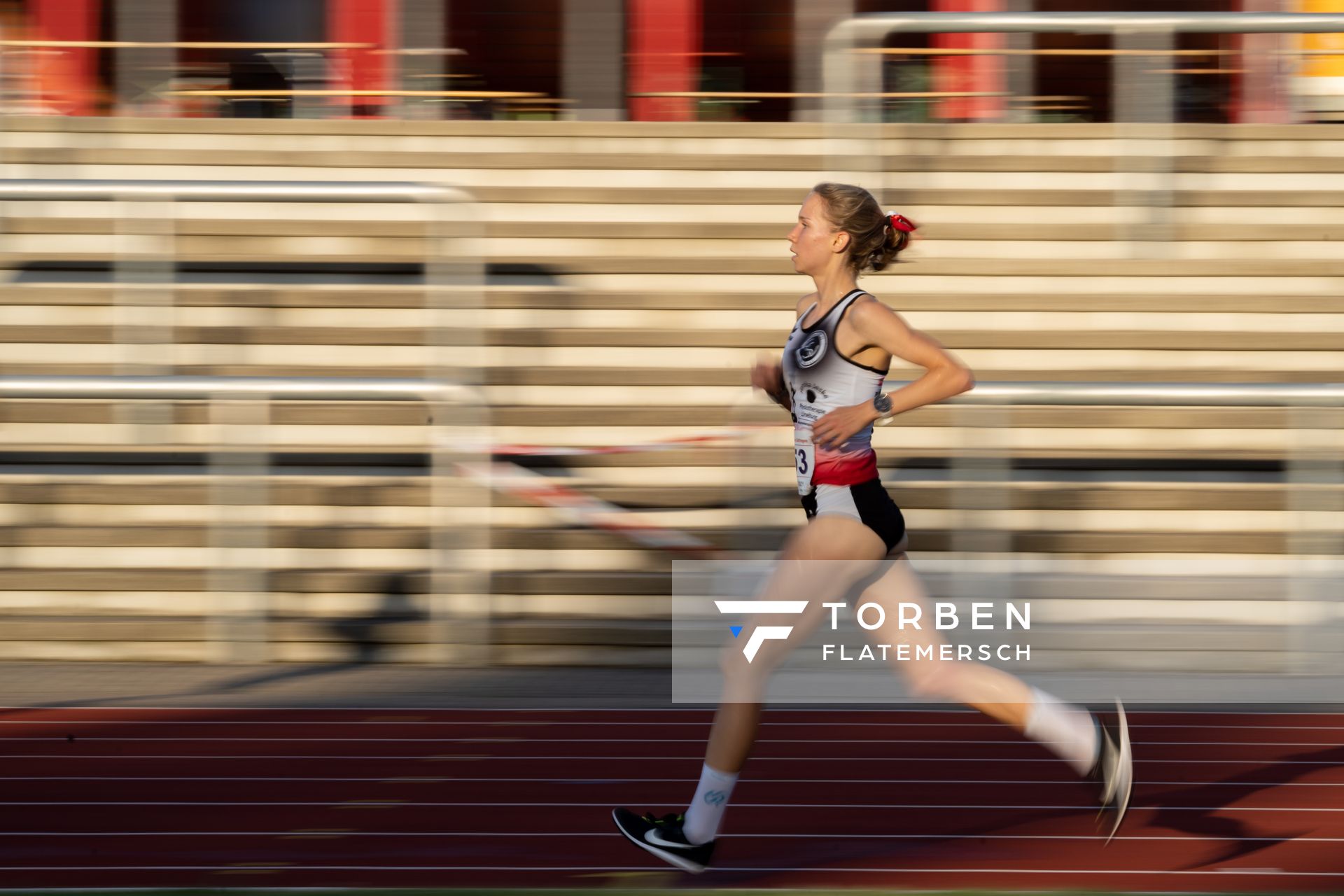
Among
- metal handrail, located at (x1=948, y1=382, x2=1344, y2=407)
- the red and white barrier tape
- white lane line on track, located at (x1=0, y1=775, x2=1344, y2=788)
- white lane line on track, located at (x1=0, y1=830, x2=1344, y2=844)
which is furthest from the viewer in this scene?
the red and white barrier tape

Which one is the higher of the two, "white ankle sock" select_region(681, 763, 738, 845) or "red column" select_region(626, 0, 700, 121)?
"red column" select_region(626, 0, 700, 121)

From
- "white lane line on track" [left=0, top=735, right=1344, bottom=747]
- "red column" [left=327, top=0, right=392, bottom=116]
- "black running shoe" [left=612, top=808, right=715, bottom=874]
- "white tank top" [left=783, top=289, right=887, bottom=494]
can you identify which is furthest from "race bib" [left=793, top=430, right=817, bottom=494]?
"red column" [left=327, top=0, right=392, bottom=116]

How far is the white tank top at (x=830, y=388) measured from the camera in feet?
13.0

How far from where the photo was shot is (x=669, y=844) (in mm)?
4039

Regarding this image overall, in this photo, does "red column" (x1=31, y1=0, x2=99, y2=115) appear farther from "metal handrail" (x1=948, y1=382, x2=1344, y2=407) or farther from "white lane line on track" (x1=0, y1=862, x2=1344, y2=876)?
"white lane line on track" (x1=0, y1=862, x2=1344, y2=876)

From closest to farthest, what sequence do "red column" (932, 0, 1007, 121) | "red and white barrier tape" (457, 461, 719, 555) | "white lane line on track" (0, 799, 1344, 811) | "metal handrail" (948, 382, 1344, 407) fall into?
"white lane line on track" (0, 799, 1344, 811)
"metal handrail" (948, 382, 1344, 407)
"red and white barrier tape" (457, 461, 719, 555)
"red column" (932, 0, 1007, 121)

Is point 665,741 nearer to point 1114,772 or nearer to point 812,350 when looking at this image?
point 1114,772

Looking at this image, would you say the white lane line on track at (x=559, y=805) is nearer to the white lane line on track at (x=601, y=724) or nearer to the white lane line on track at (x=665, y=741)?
the white lane line on track at (x=665, y=741)

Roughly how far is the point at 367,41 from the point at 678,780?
39.0 ft

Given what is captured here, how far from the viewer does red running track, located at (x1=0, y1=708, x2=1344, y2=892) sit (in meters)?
4.20

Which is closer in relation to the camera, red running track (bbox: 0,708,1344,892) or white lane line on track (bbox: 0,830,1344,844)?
red running track (bbox: 0,708,1344,892)

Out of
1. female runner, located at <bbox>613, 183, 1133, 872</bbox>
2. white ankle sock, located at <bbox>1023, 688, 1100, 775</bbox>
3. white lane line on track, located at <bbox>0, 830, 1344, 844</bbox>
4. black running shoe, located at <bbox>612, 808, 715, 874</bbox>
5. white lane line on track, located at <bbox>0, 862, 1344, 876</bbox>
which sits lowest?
white lane line on track, located at <bbox>0, 830, 1344, 844</bbox>

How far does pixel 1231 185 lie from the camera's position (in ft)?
33.0

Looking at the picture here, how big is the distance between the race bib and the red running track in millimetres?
979
